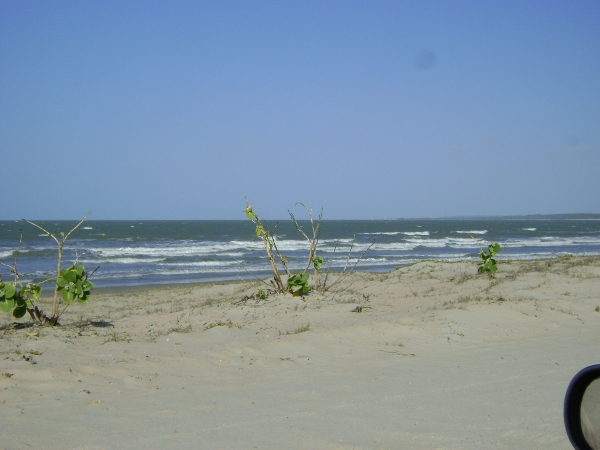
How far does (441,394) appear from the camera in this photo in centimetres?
507

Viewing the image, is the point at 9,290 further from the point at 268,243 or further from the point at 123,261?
the point at 123,261

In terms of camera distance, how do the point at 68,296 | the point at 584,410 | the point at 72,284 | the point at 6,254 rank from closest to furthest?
the point at 584,410 < the point at 68,296 < the point at 72,284 < the point at 6,254

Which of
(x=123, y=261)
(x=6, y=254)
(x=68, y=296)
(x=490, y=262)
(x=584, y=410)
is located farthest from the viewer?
(x=6, y=254)

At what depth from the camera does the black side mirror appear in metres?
2.31

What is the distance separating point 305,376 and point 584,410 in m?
3.66

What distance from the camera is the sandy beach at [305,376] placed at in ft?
13.6


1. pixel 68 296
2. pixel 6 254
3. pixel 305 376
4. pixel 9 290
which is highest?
pixel 9 290

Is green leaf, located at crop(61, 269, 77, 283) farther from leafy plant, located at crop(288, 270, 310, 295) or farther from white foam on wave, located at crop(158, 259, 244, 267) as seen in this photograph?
white foam on wave, located at crop(158, 259, 244, 267)

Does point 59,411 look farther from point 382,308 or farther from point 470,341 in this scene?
point 382,308

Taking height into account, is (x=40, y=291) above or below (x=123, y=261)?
above

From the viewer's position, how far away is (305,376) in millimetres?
5797

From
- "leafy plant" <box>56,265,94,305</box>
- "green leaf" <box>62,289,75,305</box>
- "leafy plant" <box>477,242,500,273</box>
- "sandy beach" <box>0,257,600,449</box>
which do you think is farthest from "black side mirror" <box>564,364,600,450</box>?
"leafy plant" <box>477,242,500,273</box>

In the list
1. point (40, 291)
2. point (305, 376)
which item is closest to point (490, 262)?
point (305, 376)

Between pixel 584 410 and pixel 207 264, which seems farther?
pixel 207 264
